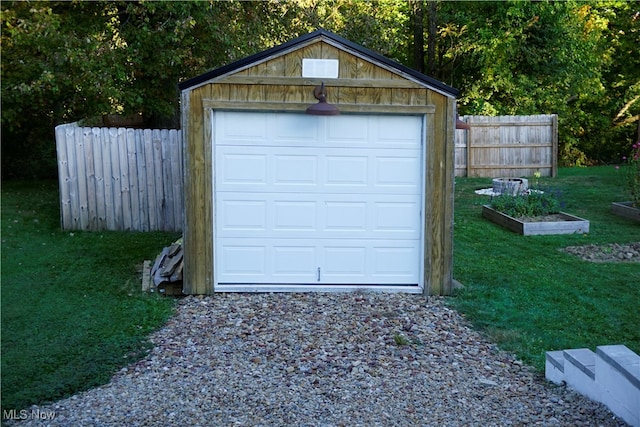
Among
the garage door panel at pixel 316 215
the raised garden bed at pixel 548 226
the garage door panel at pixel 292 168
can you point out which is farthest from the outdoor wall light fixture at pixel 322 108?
the raised garden bed at pixel 548 226

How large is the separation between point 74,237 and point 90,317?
4812 millimetres

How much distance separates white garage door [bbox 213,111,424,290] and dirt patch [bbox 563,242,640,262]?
11.1 ft

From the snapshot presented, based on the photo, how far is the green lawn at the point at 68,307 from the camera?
5.77 metres

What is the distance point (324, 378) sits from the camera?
584 centimetres

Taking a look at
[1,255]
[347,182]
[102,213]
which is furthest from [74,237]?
[347,182]

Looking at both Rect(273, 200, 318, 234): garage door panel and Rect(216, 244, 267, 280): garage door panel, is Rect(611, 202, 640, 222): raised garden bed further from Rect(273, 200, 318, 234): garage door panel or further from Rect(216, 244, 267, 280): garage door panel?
Rect(216, 244, 267, 280): garage door panel

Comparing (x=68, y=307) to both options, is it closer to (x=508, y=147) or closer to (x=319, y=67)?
(x=319, y=67)

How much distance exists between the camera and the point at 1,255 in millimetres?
10586

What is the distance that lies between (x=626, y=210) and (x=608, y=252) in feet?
10.9

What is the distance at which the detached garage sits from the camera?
824 centimetres

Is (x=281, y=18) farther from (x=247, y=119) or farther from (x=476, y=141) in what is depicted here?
(x=247, y=119)

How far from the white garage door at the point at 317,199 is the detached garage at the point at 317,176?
1cm

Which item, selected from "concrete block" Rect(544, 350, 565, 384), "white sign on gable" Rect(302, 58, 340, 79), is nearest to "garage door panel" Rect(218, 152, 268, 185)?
"white sign on gable" Rect(302, 58, 340, 79)

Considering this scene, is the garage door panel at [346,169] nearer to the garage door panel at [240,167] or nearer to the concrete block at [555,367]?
the garage door panel at [240,167]
